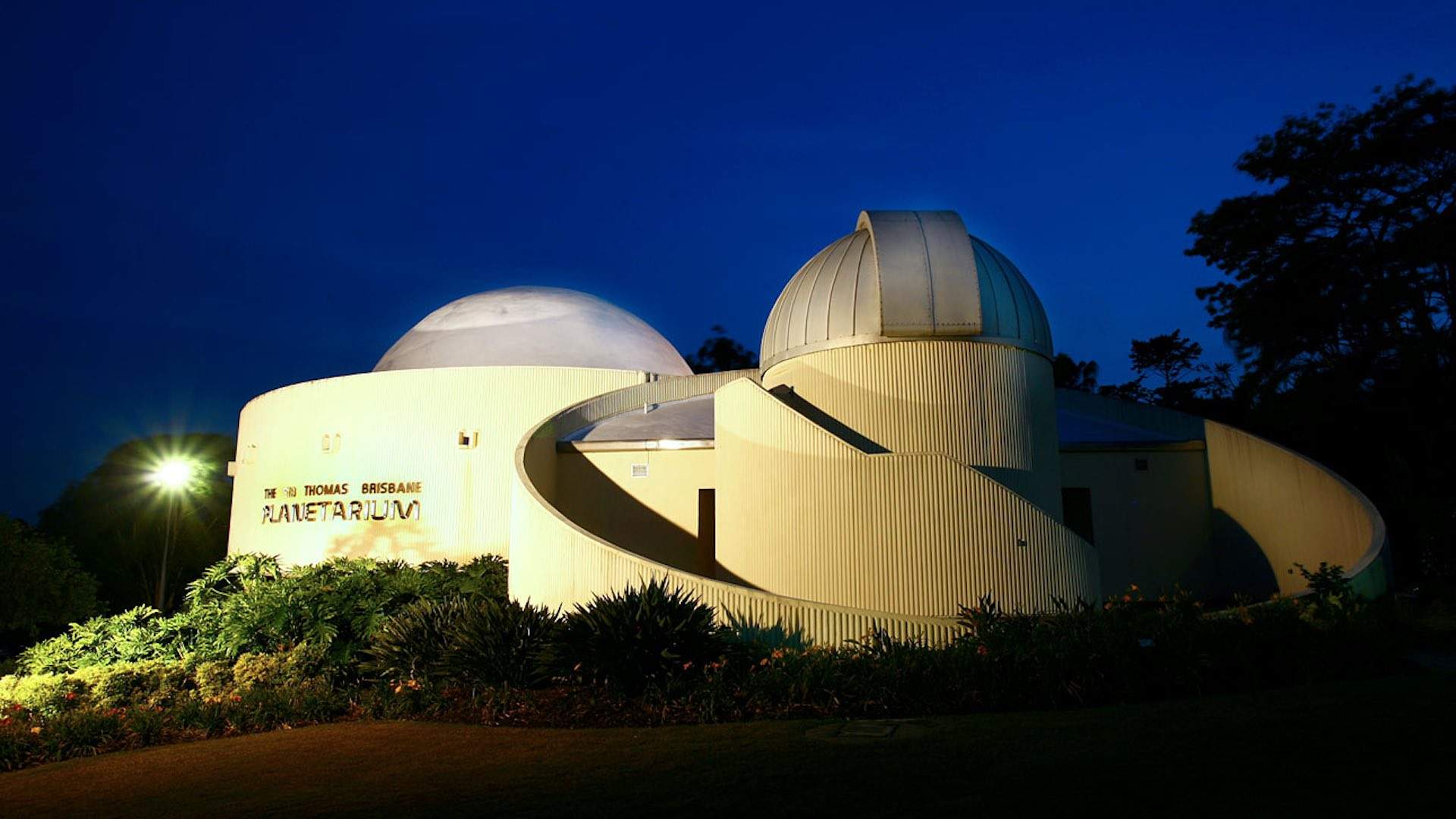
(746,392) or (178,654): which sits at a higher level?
(746,392)

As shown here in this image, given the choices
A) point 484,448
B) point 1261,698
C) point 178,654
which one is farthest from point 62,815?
point 484,448

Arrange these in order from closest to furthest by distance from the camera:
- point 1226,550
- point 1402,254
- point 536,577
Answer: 1. point 536,577
2. point 1226,550
3. point 1402,254

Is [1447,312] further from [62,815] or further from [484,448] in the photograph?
[62,815]

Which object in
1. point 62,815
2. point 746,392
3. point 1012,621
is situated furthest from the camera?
point 746,392

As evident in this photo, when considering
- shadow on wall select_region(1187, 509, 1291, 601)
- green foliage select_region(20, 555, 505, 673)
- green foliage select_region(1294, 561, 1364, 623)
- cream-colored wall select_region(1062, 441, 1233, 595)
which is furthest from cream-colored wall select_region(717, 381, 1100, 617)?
shadow on wall select_region(1187, 509, 1291, 601)

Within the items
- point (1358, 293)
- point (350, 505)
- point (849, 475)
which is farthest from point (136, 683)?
point (1358, 293)

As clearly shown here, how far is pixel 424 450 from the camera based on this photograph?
72.9 ft

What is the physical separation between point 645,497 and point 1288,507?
36.6 ft

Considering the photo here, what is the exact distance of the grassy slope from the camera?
5.95 meters

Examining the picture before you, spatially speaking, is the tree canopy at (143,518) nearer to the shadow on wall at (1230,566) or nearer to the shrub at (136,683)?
the shrub at (136,683)

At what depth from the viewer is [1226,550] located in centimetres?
1764

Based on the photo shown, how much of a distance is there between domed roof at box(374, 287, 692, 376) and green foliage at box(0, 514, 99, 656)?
8883 mm

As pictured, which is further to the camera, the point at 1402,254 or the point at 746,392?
the point at 1402,254

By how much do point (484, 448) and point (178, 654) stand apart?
8782mm
